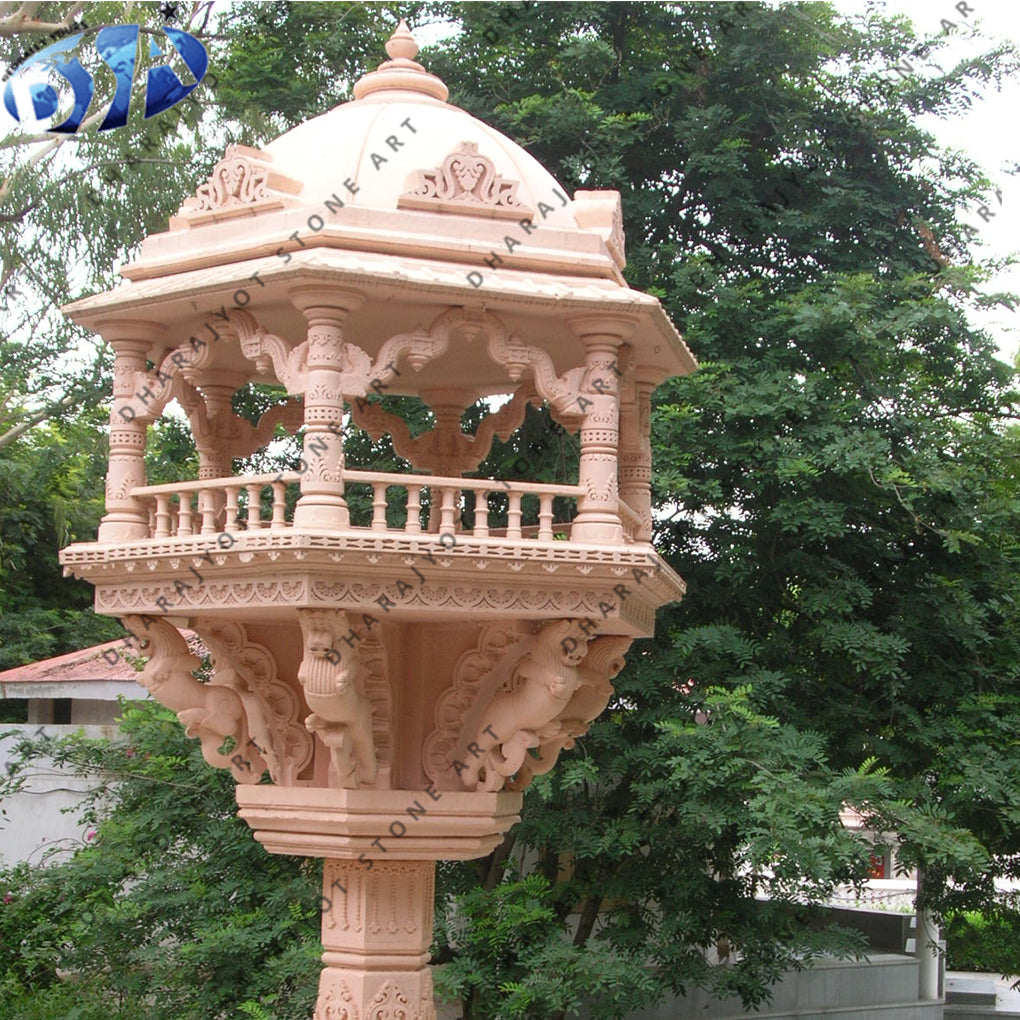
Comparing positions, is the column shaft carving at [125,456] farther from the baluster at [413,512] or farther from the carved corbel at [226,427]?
the baluster at [413,512]

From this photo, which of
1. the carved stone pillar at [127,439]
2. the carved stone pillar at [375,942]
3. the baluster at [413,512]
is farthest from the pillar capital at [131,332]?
the carved stone pillar at [375,942]

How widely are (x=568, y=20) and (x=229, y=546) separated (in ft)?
29.6

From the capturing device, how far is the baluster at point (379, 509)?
6090 millimetres

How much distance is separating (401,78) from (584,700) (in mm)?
3127

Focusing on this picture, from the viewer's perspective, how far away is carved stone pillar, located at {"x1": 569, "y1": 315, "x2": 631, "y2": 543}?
6367 millimetres

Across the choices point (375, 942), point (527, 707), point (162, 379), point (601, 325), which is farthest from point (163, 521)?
point (375, 942)

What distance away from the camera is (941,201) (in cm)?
1368

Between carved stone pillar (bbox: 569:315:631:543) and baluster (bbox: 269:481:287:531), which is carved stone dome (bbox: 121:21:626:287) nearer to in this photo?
carved stone pillar (bbox: 569:315:631:543)

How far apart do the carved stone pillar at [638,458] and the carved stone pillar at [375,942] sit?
2.02 meters

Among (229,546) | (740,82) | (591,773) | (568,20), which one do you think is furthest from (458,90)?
(229,546)

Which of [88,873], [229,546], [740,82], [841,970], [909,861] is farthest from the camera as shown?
[841,970]

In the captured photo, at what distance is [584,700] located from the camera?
723 cm

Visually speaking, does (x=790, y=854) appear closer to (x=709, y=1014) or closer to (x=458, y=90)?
(x=709, y=1014)

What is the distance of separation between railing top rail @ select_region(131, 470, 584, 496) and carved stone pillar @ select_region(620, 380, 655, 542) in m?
1.17
